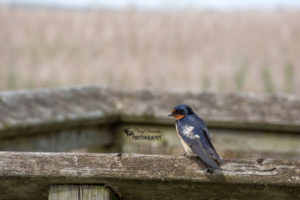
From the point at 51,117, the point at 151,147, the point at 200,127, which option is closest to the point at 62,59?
the point at 151,147

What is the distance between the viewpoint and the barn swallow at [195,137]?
1192mm

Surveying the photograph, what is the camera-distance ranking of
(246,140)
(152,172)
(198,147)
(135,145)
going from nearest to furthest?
(152,172), (198,147), (246,140), (135,145)

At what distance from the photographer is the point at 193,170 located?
1.16 metres

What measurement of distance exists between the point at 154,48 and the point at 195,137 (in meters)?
5.86

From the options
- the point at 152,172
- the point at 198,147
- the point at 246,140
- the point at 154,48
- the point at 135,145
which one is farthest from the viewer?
the point at 154,48

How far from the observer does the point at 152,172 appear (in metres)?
1.14

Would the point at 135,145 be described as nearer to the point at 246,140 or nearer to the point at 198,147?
the point at 246,140

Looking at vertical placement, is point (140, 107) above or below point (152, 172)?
above

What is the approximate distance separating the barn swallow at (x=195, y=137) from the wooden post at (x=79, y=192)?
0.84ft

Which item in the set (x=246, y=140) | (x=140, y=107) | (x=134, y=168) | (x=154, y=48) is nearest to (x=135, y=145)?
(x=140, y=107)

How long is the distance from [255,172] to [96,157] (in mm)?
377

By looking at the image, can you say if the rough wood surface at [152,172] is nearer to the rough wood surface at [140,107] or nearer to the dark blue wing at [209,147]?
the dark blue wing at [209,147]

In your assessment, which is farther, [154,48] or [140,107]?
[154,48]

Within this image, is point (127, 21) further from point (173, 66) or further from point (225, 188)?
point (225, 188)
